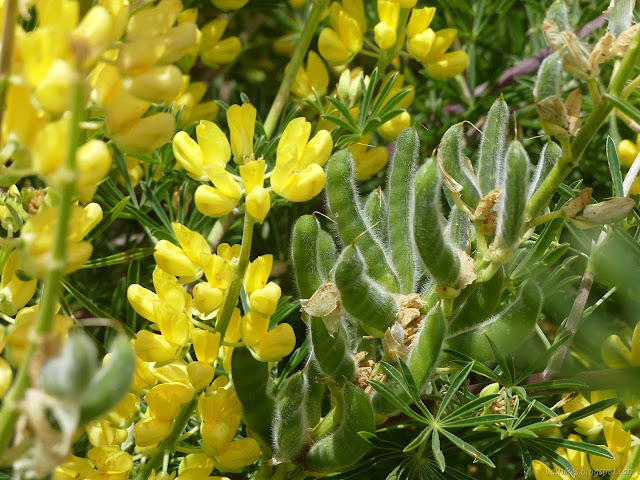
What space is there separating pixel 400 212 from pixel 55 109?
432 mm

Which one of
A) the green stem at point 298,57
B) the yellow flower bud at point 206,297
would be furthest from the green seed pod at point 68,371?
the green stem at point 298,57

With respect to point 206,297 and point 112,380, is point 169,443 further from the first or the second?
point 112,380

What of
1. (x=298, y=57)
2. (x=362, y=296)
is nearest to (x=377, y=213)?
(x=362, y=296)

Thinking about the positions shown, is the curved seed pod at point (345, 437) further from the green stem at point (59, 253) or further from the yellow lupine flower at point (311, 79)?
the yellow lupine flower at point (311, 79)

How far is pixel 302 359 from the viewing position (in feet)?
3.02

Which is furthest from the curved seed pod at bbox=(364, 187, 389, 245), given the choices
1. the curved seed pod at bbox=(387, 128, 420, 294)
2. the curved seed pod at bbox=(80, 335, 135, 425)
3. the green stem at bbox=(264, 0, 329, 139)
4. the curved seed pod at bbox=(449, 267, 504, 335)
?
the curved seed pod at bbox=(80, 335, 135, 425)

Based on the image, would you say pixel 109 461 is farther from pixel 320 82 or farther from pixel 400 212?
pixel 320 82

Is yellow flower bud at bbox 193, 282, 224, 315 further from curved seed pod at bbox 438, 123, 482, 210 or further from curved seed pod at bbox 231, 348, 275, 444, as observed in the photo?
curved seed pod at bbox 438, 123, 482, 210

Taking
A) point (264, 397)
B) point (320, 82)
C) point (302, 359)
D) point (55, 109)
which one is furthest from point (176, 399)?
point (320, 82)

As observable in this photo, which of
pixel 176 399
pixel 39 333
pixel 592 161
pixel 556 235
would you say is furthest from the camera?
pixel 592 161

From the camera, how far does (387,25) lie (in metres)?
1.06

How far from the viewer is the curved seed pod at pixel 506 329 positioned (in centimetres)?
73

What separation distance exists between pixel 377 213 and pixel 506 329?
0.62 ft

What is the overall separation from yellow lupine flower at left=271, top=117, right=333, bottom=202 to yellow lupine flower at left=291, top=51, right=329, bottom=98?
340 millimetres
